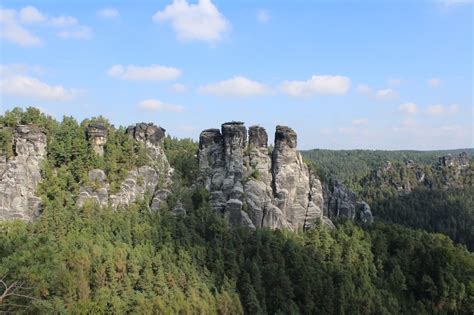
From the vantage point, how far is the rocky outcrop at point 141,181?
4838 cm

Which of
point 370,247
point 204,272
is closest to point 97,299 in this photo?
point 204,272

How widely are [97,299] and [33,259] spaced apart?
7133 mm

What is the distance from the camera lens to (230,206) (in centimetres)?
5016

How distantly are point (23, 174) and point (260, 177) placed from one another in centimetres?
2745

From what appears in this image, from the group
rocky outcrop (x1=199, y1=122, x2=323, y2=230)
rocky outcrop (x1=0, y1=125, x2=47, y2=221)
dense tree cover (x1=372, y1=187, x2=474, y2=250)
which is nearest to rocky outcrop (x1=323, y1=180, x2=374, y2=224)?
rocky outcrop (x1=199, y1=122, x2=323, y2=230)

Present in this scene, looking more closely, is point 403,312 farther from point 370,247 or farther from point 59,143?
point 59,143

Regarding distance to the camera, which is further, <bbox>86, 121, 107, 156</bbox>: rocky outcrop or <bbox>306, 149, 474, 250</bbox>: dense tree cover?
<bbox>306, 149, 474, 250</bbox>: dense tree cover

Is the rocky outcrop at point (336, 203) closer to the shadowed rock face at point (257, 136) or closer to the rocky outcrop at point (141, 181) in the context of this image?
the shadowed rock face at point (257, 136)

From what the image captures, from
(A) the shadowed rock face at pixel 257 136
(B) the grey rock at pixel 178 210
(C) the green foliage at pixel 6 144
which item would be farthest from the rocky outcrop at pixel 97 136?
(A) the shadowed rock face at pixel 257 136

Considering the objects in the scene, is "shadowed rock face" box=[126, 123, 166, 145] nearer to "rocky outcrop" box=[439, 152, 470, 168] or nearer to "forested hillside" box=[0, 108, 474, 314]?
"forested hillside" box=[0, 108, 474, 314]

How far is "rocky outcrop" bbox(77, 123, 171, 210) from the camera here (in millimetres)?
48375

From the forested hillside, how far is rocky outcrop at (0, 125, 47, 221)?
117cm

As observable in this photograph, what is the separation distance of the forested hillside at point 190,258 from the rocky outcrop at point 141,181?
38.9 inches

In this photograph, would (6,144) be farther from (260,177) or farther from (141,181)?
(260,177)
